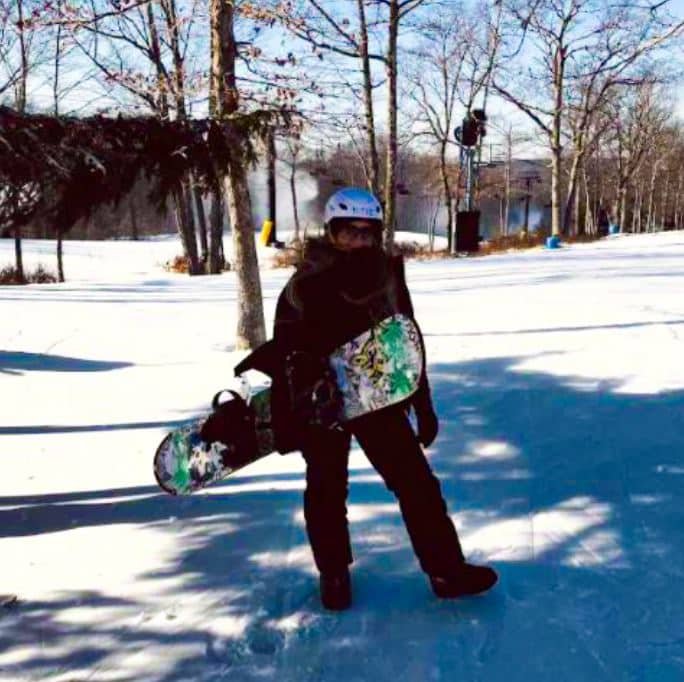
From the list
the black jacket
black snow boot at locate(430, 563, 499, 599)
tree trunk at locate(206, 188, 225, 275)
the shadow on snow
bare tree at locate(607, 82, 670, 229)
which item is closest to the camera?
the shadow on snow

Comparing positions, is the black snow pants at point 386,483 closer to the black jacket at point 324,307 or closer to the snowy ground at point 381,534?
the black jacket at point 324,307

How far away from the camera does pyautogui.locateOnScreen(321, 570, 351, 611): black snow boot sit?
2895 mm

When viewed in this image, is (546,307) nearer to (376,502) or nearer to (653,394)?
(653,394)

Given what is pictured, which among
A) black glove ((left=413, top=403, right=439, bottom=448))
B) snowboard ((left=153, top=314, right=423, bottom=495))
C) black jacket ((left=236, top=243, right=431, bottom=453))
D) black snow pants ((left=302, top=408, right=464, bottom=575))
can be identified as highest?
black jacket ((left=236, top=243, right=431, bottom=453))

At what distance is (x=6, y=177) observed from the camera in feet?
11.6

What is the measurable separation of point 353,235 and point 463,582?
142cm

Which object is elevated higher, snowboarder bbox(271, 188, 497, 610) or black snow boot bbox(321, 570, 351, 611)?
snowboarder bbox(271, 188, 497, 610)

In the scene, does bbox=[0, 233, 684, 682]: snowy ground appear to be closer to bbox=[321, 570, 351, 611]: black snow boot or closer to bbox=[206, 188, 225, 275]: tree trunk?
bbox=[321, 570, 351, 611]: black snow boot

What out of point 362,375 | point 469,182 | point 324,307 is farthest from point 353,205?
point 469,182

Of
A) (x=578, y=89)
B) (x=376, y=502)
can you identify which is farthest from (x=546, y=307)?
(x=578, y=89)

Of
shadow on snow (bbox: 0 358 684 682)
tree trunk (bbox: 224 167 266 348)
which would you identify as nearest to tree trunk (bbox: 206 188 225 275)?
tree trunk (bbox: 224 167 266 348)

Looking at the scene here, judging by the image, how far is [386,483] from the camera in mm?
2816

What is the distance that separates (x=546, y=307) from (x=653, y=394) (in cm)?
343

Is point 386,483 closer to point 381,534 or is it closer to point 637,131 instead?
point 381,534
